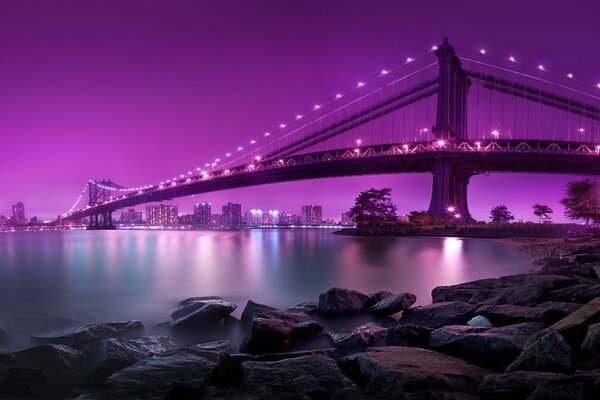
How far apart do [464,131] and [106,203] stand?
197ft

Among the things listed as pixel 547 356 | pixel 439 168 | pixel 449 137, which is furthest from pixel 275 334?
pixel 449 137

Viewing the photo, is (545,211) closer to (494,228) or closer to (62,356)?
(494,228)

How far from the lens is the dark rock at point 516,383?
9.29 ft

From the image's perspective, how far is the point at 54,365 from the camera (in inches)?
161

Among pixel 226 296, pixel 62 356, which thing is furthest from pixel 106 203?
pixel 62 356

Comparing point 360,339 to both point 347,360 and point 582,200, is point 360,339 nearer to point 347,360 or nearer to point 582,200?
point 347,360

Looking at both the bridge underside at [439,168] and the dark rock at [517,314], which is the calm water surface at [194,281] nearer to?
the dark rock at [517,314]

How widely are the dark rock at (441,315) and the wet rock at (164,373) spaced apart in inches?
113

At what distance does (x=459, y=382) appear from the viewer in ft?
10.9

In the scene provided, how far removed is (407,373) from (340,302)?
11.1 feet

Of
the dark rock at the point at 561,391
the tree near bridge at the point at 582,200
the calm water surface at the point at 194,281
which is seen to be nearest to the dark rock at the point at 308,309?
the calm water surface at the point at 194,281

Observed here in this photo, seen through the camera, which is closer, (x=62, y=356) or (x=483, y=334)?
(x=483, y=334)

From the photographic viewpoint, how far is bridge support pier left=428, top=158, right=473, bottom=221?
41344mm

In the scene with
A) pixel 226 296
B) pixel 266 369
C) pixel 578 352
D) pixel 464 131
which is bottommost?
pixel 226 296
